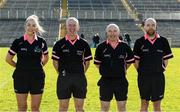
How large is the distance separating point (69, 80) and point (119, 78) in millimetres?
911

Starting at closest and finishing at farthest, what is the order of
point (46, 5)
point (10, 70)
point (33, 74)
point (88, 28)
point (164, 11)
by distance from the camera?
point (33, 74) < point (10, 70) < point (88, 28) < point (164, 11) < point (46, 5)

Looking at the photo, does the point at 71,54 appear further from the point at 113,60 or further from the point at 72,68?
the point at 113,60

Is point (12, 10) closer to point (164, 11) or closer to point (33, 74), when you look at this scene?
point (164, 11)

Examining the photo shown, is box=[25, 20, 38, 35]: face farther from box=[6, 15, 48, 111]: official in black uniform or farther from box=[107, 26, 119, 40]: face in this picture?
box=[107, 26, 119, 40]: face

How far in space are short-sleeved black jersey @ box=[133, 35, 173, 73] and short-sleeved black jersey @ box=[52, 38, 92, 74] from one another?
102 cm

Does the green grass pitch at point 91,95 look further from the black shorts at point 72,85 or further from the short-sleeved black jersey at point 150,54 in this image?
the short-sleeved black jersey at point 150,54

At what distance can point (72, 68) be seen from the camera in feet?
28.8

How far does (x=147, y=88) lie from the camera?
29.4 ft

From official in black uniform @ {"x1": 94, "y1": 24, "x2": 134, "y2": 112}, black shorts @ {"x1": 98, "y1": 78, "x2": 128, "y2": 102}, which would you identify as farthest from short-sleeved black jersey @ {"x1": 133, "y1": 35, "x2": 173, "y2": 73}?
black shorts @ {"x1": 98, "y1": 78, "x2": 128, "y2": 102}

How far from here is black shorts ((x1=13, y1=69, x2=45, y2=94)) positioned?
8.56m

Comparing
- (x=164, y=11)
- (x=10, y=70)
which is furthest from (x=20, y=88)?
(x=164, y=11)

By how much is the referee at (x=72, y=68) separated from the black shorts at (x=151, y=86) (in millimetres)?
1079

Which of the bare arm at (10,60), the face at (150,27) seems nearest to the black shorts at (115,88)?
the face at (150,27)

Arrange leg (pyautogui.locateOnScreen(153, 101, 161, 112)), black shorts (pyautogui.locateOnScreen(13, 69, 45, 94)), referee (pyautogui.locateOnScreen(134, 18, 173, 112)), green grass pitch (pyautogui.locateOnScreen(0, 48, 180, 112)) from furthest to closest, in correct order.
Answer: green grass pitch (pyautogui.locateOnScreen(0, 48, 180, 112)) < leg (pyautogui.locateOnScreen(153, 101, 161, 112)) < referee (pyautogui.locateOnScreen(134, 18, 173, 112)) < black shorts (pyautogui.locateOnScreen(13, 69, 45, 94))
